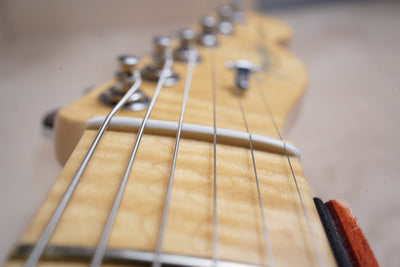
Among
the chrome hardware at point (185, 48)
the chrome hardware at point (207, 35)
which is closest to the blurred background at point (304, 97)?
the chrome hardware at point (185, 48)

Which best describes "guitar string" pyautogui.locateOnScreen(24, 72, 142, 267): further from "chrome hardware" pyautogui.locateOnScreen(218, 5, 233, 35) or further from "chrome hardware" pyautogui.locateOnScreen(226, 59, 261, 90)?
"chrome hardware" pyautogui.locateOnScreen(218, 5, 233, 35)

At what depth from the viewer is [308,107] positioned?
120cm

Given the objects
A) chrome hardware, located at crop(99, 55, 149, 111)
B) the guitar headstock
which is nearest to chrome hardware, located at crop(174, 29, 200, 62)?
the guitar headstock

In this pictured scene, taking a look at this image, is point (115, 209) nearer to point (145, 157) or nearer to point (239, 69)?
point (145, 157)

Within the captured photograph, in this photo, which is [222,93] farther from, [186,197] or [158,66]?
[186,197]

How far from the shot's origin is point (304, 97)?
0.95m

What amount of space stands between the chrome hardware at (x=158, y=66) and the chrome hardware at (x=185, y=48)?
0.16 metres

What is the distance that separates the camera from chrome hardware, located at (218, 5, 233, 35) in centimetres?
139

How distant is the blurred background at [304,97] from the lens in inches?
26.7

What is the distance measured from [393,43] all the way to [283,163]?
160 centimetres

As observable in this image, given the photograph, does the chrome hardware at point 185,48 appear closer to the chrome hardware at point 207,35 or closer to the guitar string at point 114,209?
the chrome hardware at point 207,35

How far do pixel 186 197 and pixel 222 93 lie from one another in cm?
41

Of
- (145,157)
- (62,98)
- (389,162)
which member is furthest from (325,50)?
(145,157)

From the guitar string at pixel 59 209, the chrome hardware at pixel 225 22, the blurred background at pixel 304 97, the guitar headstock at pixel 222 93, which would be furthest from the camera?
the chrome hardware at pixel 225 22
